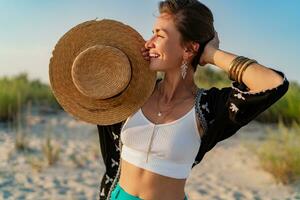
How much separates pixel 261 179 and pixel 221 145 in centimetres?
149

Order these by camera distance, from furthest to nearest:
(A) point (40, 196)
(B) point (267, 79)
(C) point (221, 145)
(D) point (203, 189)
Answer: (C) point (221, 145) < (D) point (203, 189) < (A) point (40, 196) < (B) point (267, 79)

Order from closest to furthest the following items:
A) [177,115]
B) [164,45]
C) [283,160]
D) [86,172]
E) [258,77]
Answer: [258,77] < [164,45] < [177,115] < [283,160] < [86,172]

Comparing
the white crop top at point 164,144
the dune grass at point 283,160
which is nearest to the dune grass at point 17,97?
the dune grass at point 283,160

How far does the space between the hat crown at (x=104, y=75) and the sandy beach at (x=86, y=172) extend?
390cm

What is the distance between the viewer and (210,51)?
243cm

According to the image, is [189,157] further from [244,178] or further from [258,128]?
Result: [258,128]

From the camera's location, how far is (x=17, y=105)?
32.8 feet

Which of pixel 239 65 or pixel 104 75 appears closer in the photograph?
pixel 239 65

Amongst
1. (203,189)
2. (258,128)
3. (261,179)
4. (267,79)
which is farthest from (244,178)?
(267,79)

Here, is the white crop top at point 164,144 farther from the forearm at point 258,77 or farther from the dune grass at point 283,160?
the dune grass at point 283,160

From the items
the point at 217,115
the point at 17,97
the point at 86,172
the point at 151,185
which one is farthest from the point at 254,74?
the point at 17,97

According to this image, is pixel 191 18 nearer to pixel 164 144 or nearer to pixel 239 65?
pixel 239 65

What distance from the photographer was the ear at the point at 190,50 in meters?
2.44

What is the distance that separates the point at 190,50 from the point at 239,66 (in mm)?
244
